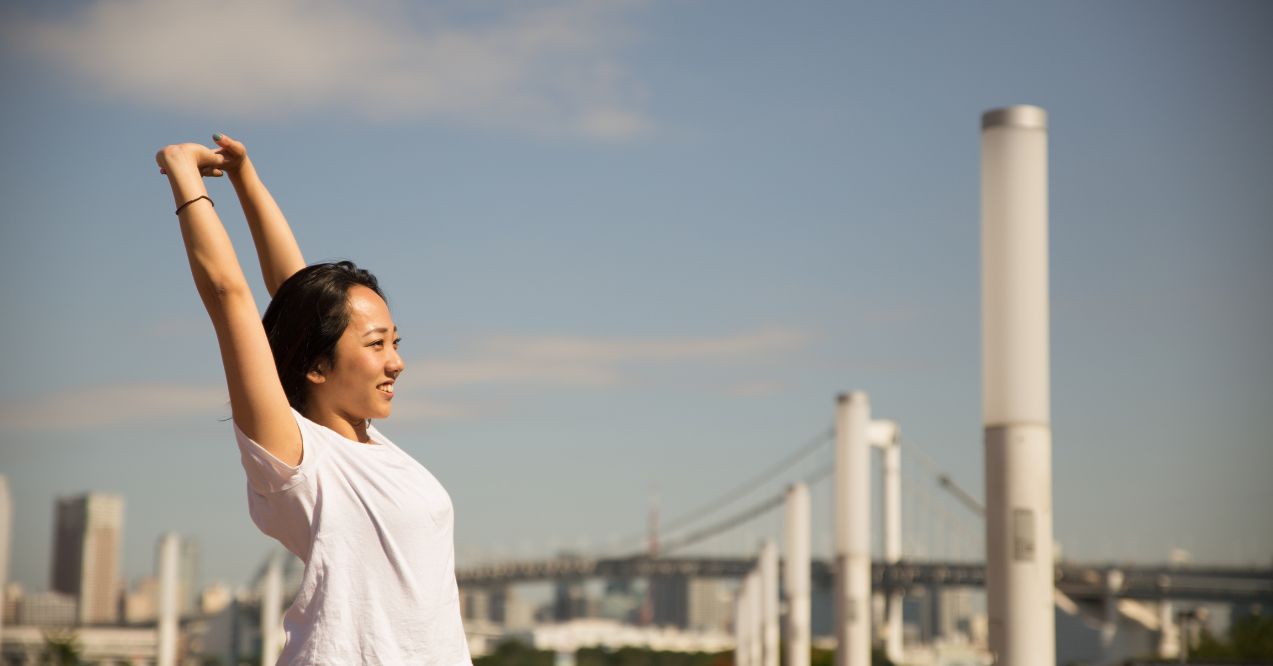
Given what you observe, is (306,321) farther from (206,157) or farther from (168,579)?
(168,579)

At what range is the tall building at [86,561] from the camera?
389ft

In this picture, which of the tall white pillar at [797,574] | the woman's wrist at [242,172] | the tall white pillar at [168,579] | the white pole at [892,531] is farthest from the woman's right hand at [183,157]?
the white pole at [892,531]

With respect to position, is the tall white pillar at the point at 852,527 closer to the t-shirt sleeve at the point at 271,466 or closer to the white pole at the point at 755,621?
the t-shirt sleeve at the point at 271,466

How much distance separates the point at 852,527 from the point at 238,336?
12.5 metres

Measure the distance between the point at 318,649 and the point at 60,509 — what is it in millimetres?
123200

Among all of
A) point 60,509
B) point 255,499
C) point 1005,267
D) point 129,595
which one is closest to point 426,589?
point 255,499

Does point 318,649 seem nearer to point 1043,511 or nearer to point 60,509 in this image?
point 1043,511

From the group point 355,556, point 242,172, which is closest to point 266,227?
point 242,172

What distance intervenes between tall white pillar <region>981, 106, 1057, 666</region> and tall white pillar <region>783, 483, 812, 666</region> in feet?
43.1

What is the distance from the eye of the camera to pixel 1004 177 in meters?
6.29

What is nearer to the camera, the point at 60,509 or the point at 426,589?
the point at 426,589

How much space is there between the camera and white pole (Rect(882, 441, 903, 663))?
4791cm

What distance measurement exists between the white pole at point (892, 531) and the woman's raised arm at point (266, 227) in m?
44.6

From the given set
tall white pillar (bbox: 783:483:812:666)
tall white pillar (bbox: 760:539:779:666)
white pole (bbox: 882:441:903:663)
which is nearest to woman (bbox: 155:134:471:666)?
tall white pillar (bbox: 783:483:812:666)
